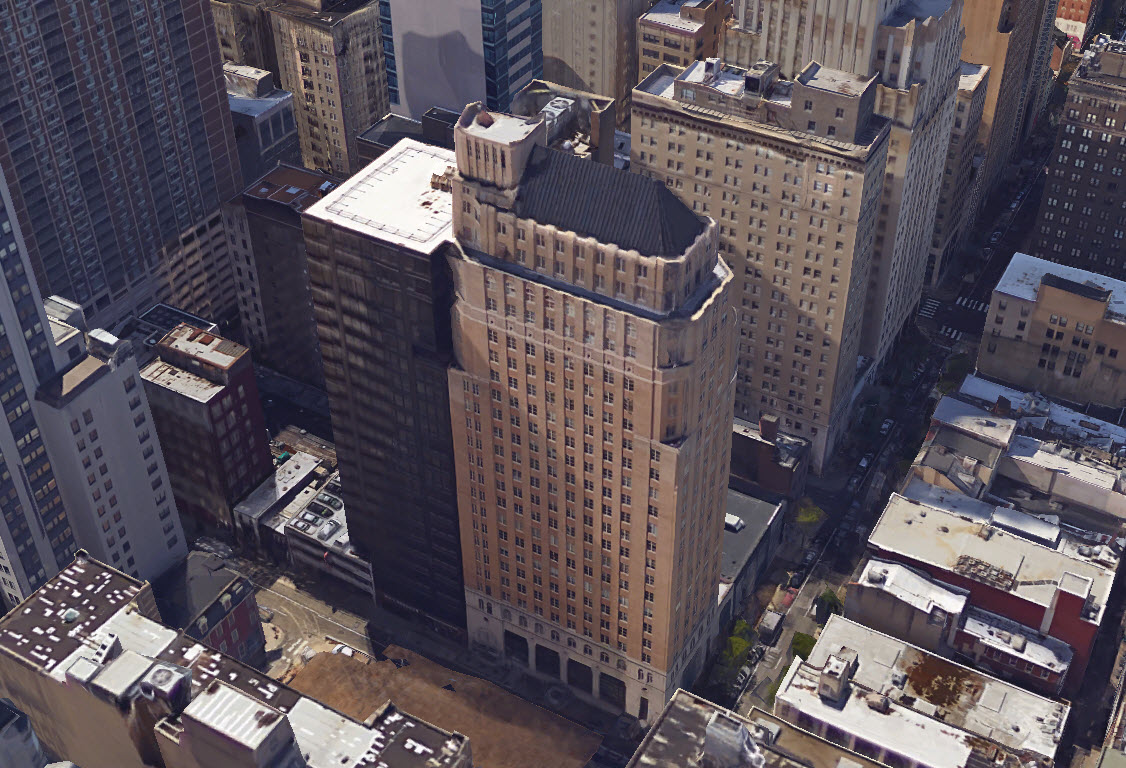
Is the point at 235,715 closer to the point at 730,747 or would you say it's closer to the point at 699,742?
the point at 699,742

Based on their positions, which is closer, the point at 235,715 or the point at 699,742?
the point at 235,715

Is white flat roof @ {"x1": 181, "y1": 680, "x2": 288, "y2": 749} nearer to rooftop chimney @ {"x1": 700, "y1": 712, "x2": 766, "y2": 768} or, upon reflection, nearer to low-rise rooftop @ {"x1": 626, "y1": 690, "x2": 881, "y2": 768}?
low-rise rooftop @ {"x1": 626, "y1": 690, "x2": 881, "y2": 768}

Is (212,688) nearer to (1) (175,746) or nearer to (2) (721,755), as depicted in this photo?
(1) (175,746)

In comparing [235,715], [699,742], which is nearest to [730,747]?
[699,742]

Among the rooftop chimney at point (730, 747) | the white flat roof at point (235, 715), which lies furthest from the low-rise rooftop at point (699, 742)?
the white flat roof at point (235, 715)

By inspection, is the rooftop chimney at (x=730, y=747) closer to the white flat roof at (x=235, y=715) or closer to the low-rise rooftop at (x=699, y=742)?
the low-rise rooftop at (x=699, y=742)

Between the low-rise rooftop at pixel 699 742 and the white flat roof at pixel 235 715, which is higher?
the white flat roof at pixel 235 715

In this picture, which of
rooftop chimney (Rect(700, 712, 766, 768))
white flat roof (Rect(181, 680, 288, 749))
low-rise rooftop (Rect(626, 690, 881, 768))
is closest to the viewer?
rooftop chimney (Rect(700, 712, 766, 768))

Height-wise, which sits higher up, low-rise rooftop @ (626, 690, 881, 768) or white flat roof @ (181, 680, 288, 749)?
white flat roof @ (181, 680, 288, 749)

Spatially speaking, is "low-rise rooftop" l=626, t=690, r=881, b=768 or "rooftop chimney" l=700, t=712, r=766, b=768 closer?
"rooftop chimney" l=700, t=712, r=766, b=768

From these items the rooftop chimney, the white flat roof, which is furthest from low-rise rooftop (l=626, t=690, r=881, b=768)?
the white flat roof

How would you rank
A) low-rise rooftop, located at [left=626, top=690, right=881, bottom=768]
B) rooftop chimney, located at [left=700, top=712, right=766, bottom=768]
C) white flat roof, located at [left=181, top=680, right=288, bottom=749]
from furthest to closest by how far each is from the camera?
white flat roof, located at [left=181, top=680, right=288, bottom=749], low-rise rooftop, located at [left=626, top=690, right=881, bottom=768], rooftop chimney, located at [left=700, top=712, right=766, bottom=768]

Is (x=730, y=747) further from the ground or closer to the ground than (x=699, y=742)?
further from the ground
